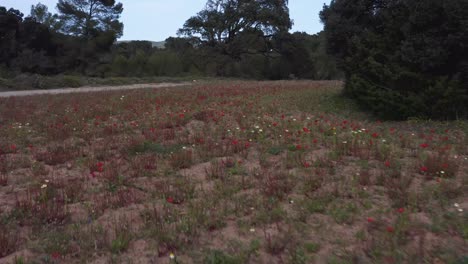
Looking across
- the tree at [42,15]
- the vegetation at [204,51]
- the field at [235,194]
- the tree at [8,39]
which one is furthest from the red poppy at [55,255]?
the tree at [42,15]

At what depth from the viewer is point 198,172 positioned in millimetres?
5312

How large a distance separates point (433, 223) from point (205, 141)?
3.88 meters

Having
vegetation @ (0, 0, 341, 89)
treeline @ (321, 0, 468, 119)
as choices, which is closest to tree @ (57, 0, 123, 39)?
vegetation @ (0, 0, 341, 89)

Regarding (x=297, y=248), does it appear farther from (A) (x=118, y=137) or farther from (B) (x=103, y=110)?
(B) (x=103, y=110)

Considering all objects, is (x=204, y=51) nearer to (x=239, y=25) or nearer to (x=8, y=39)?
(x=239, y=25)

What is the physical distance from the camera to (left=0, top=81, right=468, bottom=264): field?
11.0 feet

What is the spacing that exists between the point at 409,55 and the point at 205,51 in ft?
106

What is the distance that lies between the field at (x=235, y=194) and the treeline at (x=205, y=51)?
3119cm

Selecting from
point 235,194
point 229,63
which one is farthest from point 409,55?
point 229,63

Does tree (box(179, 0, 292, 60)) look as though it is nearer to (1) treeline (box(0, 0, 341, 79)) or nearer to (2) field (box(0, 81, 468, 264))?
(1) treeline (box(0, 0, 341, 79))

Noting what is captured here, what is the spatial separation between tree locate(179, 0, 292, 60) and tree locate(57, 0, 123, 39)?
998 centimetres

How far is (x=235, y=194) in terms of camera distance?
4.49 m

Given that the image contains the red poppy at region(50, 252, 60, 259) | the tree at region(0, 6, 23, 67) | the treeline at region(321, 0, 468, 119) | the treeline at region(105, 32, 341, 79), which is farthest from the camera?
the treeline at region(105, 32, 341, 79)

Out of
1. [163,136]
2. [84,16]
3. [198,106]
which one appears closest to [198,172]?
[163,136]
